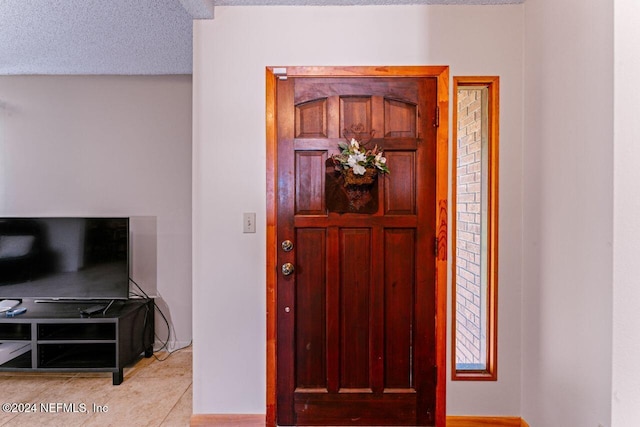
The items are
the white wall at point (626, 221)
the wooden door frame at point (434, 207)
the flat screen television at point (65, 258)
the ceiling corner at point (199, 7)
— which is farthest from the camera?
the flat screen television at point (65, 258)

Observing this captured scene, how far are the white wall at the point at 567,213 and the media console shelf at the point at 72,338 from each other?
8.66ft

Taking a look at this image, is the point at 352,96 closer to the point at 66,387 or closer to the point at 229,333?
the point at 229,333

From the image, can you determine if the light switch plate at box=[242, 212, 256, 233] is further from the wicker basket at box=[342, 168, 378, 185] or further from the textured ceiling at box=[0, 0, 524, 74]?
the textured ceiling at box=[0, 0, 524, 74]

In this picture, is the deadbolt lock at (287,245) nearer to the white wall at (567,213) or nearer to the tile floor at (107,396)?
the tile floor at (107,396)

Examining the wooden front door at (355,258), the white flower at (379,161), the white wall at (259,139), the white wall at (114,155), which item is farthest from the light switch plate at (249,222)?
the white wall at (114,155)

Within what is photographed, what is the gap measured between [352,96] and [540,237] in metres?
1.22

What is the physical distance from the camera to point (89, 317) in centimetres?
258

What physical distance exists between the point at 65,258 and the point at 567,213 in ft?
10.7

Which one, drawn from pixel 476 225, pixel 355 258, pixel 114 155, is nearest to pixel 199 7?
pixel 355 258

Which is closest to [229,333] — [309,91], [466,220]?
[309,91]

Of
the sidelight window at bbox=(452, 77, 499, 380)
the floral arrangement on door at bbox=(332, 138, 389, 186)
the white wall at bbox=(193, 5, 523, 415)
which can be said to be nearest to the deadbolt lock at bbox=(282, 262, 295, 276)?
the white wall at bbox=(193, 5, 523, 415)

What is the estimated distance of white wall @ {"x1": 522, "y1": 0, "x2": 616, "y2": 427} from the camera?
1341 mm

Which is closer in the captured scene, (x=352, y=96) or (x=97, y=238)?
(x=352, y=96)

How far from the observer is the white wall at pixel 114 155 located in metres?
3.11
